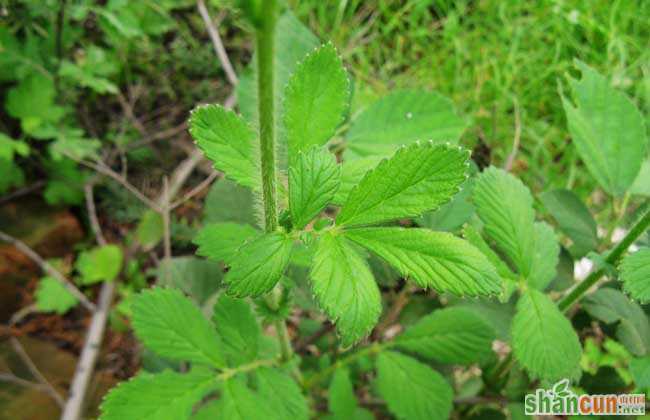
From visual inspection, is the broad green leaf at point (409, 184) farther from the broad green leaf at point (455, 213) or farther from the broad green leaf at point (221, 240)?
the broad green leaf at point (455, 213)

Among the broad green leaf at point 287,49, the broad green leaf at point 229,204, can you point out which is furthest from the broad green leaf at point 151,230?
the broad green leaf at point 287,49

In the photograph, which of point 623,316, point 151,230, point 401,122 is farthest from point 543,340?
point 151,230

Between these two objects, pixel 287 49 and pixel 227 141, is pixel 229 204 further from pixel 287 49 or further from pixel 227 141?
pixel 227 141

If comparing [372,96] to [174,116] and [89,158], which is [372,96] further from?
[89,158]

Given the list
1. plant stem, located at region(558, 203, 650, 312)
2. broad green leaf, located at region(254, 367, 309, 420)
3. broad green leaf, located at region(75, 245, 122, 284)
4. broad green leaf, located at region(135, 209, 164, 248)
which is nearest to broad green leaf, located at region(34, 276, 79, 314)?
broad green leaf, located at region(75, 245, 122, 284)

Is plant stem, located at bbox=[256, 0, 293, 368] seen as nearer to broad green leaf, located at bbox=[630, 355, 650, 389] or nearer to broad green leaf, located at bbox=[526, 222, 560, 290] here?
broad green leaf, located at bbox=[526, 222, 560, 290]
